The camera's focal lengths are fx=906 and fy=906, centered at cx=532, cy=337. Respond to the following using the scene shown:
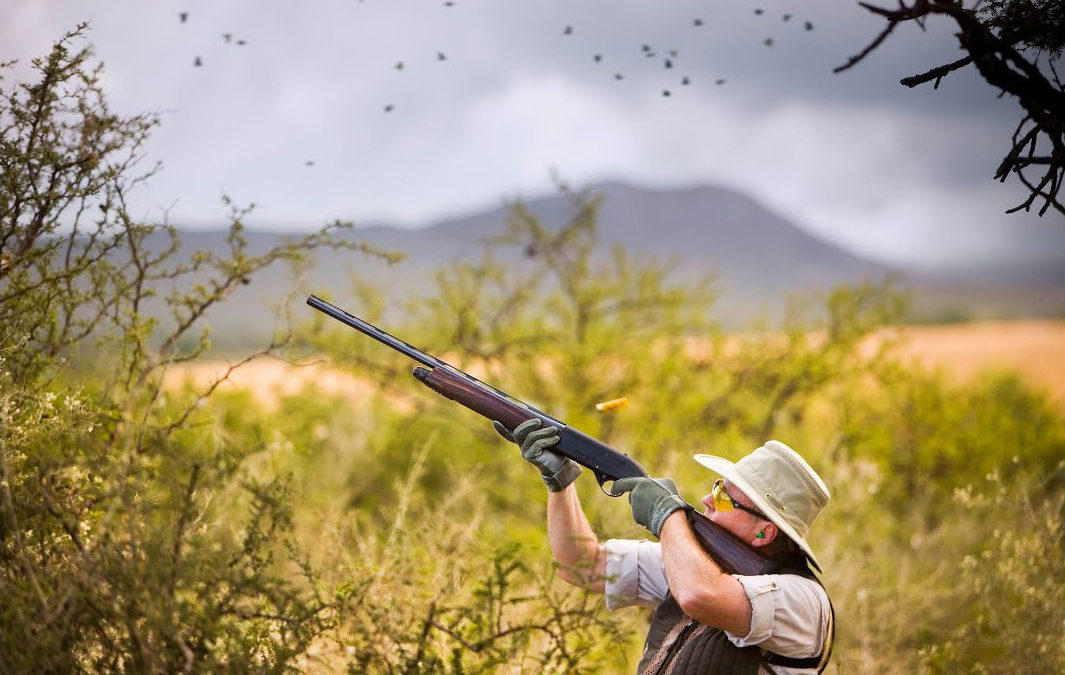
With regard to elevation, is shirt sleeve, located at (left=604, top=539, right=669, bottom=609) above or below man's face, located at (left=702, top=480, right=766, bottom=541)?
below

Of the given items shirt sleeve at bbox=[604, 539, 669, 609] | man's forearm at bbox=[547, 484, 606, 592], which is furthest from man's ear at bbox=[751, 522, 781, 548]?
man's forearm at bbox=[547, 484, 606, 592]

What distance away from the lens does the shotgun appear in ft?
12.4

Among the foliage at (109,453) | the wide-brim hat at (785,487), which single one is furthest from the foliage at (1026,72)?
the foliage at (109,453)

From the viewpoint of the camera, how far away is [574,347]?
16.2 m

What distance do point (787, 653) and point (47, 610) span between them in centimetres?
277

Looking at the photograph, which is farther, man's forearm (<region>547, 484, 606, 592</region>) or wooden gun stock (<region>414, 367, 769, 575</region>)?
man's forearm (<region>547, 484, 606, 592</region>)

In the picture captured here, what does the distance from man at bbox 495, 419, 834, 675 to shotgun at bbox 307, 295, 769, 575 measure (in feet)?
0.24

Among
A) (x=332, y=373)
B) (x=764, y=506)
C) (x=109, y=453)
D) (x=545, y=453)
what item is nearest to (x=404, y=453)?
(x=332, y=373)

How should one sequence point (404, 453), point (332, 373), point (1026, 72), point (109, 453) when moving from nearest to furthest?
point (1026, 72) → point (109, 453) → point (332, 373) → point (404, 453)

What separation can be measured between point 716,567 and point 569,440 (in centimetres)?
92

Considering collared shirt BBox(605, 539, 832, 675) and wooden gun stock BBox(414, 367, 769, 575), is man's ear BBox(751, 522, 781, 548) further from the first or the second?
collared shirt BBox(605, 539, 832, 675)

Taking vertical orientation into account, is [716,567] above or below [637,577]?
above

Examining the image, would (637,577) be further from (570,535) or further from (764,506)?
(764,506)

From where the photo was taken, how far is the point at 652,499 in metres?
3.81
